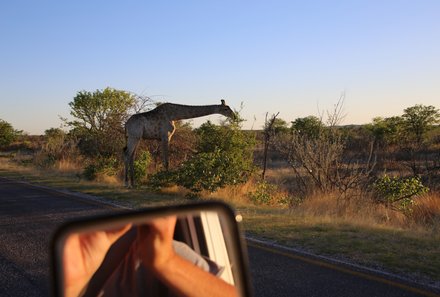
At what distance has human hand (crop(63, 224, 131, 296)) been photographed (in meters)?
1.74

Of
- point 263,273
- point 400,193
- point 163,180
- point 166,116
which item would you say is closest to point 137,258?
point 263,273

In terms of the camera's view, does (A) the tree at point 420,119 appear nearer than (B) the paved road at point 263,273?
No

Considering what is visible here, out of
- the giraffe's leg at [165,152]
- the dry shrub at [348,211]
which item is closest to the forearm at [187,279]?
the dry shrub at [348,211]

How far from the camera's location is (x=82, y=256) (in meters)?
1.78

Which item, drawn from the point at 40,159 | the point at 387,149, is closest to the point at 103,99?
the point at 40,159

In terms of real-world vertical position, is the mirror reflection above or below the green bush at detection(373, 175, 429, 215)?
above

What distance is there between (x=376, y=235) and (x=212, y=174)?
20.8ft

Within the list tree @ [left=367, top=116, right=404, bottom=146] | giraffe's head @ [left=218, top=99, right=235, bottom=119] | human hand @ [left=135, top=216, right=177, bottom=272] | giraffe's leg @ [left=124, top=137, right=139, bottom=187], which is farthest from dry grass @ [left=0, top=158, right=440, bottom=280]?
tree @ [left=367, top=116, right=404, bottom=146]

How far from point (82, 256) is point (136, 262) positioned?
0.19 metres

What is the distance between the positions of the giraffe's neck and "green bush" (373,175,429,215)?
5928mm

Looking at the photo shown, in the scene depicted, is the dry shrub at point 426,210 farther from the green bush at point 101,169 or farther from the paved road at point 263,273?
the green bush at point 101,169

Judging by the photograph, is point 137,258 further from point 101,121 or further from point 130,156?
point 101,121

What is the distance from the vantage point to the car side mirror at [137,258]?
5.76 ft

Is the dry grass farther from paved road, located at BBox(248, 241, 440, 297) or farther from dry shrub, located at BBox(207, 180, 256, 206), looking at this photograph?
paved road, located at BBox(248, 241, 440, 297)
